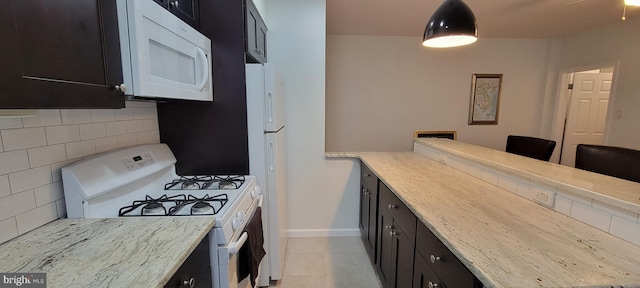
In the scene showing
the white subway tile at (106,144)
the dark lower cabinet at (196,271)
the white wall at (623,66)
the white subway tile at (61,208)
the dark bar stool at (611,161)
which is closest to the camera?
the dark lower cabinet at (196,271)

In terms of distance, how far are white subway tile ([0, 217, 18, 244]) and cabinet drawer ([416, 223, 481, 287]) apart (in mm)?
1545

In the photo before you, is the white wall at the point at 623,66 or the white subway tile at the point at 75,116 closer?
the white subway tile at the point at 75,116

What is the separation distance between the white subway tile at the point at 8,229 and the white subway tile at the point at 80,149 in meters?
0.31

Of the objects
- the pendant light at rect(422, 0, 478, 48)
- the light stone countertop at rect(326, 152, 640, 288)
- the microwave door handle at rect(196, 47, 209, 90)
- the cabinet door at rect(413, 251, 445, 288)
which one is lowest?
the cabinet door at rect(413, 251, 445, 288)

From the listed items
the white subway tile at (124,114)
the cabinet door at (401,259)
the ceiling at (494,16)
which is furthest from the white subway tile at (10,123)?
the ceiling at (494,16)

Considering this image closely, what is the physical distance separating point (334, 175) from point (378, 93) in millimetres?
1725

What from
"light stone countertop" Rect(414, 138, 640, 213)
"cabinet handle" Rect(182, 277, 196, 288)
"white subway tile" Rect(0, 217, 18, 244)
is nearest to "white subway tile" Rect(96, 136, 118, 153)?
"white subway tile" Rect(0, 217, 18, 244)

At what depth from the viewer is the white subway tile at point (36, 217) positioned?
0.96 m

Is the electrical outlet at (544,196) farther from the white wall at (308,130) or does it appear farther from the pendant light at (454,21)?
the white wall at (308,130)

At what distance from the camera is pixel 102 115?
1329 mm

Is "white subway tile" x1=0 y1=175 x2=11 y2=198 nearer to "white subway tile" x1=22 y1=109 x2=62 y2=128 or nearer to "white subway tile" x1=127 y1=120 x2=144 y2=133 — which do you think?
"white subway tile" x1=22 y1=109 x2=62 y2=128

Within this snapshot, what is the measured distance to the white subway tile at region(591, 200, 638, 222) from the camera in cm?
97

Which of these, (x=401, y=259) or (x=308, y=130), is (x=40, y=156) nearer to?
(x=401, y=259)

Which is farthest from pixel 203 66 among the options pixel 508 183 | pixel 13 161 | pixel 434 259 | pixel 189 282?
Result: pixel 508 183
